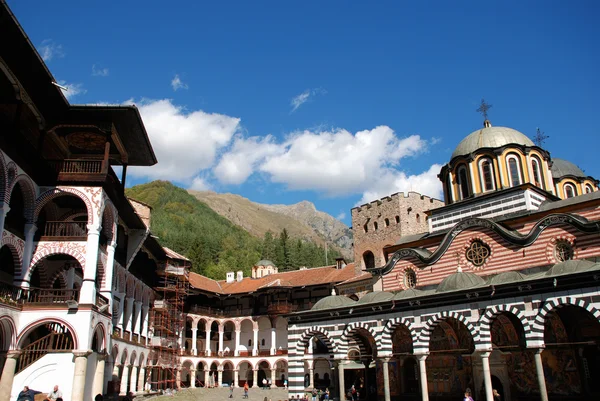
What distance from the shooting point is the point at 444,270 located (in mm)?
23078

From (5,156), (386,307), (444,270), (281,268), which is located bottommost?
(386,307)

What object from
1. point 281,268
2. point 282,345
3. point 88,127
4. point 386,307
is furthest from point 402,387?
point 281,268

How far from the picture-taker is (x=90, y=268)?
62.7 feet

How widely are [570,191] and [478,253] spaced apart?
43.3ft

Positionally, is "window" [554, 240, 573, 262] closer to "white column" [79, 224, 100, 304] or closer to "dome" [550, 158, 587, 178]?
"dome" [550, 158, 587, 178]

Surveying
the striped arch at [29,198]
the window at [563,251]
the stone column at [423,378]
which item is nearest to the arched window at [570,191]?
the window at [563,251]

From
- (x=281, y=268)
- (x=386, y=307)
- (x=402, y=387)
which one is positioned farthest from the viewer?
(x=281, y=268)

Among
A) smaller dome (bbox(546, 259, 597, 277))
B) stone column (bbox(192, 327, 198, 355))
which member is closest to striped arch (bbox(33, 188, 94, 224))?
smaller dome (bbox(546, 259, 597, 277))

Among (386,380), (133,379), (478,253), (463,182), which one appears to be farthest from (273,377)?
(478,253)

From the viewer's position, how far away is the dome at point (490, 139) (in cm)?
2627

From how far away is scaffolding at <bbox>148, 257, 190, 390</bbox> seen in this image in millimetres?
37094

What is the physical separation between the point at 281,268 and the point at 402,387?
54975 mm

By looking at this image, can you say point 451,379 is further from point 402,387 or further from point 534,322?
point 534,322

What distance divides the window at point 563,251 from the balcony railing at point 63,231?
58.4ft
